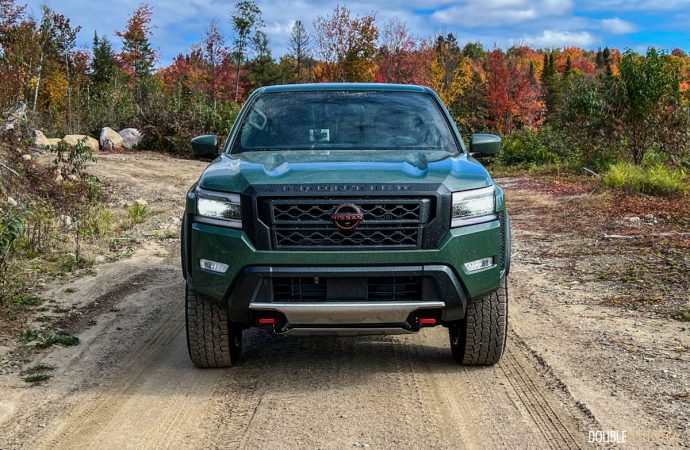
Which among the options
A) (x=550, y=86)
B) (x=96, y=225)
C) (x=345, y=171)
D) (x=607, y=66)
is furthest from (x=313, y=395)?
(x=550, y=86)

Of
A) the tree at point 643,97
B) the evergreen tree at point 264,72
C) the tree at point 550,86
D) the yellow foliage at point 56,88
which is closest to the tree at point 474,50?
the tree at point 550,86

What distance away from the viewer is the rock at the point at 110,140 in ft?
79.9

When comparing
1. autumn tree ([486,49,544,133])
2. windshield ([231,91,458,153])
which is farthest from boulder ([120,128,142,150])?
autumn tree ([486,49,544,133])

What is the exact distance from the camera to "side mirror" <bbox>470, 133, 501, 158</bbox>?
566cm

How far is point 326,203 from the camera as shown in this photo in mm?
4172

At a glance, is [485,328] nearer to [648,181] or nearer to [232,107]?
[648,181]

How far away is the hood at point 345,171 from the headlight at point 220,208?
0.16 ft

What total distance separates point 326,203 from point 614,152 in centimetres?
1313

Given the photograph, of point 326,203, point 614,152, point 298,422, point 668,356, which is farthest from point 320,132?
point 614,152

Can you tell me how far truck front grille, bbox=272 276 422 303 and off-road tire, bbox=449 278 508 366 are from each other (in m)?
0.43

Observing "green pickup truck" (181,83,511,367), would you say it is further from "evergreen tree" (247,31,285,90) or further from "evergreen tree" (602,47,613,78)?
"evergreen tree" (247,31,285,90)

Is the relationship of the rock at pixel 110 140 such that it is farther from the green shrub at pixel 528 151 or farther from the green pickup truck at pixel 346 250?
the green pickup truck at pixel 346 250

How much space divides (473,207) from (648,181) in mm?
9232

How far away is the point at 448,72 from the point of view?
49.8 metres
